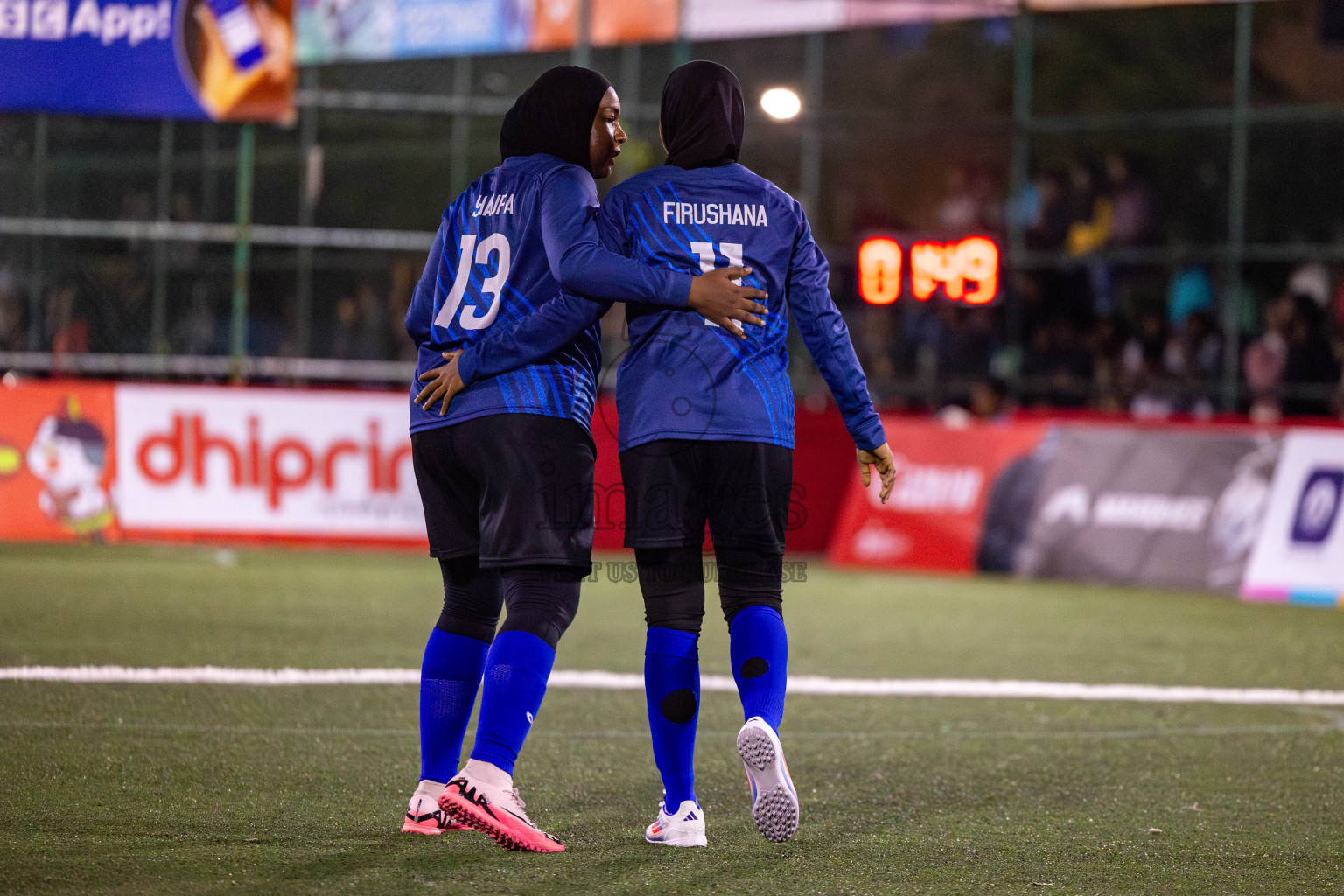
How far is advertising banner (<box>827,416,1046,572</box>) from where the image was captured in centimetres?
1364

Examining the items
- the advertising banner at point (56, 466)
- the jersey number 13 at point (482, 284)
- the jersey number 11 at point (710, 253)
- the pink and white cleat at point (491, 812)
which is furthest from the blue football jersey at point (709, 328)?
the advertising banner at point (56, 466)

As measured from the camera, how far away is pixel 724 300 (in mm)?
4285

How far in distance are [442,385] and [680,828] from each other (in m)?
1.27

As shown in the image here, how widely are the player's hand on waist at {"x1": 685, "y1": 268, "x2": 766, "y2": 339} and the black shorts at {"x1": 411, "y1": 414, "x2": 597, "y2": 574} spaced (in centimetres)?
45

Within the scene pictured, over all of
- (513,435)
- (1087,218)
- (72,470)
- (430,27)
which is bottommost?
(72,470)

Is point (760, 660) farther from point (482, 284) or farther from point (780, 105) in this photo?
point (780, 105)

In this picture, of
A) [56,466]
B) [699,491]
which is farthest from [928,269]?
[699,491]

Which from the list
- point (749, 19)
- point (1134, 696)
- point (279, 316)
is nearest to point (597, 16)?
point (749, 19)

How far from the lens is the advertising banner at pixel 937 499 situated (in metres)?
13.6

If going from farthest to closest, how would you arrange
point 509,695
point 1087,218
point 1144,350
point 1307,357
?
1. point 1087,218
2. point 1144,350
3. point 1307,357
4. point 509,695

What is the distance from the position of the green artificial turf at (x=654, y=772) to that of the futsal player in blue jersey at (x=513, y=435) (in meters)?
0.27

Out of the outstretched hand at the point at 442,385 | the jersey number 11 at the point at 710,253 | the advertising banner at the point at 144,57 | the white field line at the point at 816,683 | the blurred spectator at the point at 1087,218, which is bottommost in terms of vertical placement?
the white field line at the point at 816,683

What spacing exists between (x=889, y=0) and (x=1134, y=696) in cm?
1461

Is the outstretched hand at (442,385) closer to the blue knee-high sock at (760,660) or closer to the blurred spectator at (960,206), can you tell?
the blue knee-high sock at (760,660)
